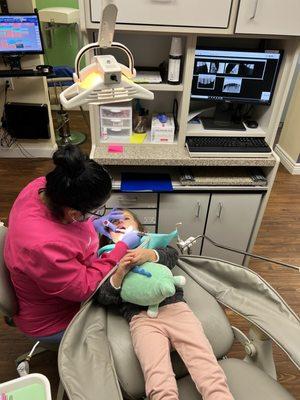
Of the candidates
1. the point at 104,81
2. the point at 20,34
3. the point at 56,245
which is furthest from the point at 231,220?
the point at 20,34

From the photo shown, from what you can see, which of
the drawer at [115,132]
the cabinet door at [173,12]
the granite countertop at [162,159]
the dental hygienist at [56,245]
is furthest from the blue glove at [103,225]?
the cabinet door at [173,12]

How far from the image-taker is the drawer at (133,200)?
1952 mm

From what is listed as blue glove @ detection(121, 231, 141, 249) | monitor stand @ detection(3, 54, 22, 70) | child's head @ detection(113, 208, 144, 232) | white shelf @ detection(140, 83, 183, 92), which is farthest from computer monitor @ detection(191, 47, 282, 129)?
monitor stand @ detection(3, 54, 22, 70)

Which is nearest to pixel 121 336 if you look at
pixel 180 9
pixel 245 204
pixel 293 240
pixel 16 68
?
pixel 245 204

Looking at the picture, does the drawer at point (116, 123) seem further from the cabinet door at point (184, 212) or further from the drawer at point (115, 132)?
the cabinet door at point (184, 212)

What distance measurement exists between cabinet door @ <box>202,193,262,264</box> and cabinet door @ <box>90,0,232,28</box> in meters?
0.93

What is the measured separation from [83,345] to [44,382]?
0.76 feet

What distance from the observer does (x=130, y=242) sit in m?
1.34

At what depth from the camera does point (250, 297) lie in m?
1.28

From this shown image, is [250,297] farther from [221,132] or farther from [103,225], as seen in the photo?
[221,132]

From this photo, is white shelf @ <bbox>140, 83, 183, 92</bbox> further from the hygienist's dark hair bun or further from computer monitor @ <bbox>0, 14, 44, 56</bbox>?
computer monitor @ <bbox>0, 14, 44, 56</bbox>

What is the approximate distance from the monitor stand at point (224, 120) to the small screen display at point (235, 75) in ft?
0.57

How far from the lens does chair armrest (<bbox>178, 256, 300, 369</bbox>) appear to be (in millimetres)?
1110

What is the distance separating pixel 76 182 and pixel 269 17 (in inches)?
48.3
